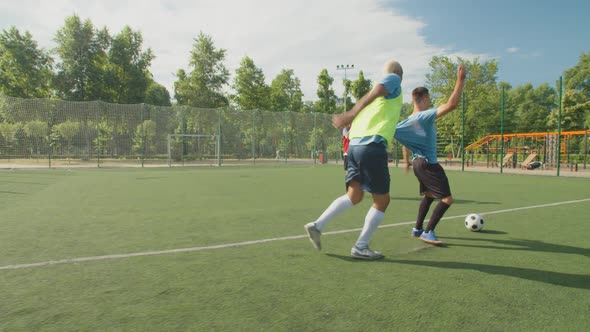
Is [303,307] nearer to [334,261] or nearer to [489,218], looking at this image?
[334,261]

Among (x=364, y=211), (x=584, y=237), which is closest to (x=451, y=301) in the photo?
(x=584, y=237)

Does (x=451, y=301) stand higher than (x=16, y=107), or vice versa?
(x=16, y=107)

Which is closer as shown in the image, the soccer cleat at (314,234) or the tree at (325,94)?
the soccer cleat at (314,234)

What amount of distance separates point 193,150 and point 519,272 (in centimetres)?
2615

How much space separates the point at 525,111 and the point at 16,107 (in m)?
76.9

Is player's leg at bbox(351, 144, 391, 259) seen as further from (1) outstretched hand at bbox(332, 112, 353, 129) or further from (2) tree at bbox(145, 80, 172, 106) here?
(2) tree at bbox(145, 80, 172, 106)

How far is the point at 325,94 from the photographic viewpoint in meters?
53.7

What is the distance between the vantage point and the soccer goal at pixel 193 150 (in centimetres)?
2634

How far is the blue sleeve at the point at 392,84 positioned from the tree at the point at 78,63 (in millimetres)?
47361

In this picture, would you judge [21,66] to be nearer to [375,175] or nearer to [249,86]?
[249,86]

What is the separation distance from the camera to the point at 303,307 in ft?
7.70

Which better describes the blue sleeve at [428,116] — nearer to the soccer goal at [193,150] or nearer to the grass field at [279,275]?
the grass field at [279,275]

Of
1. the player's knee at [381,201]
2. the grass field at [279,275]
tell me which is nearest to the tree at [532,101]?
the grass field at [279,275]

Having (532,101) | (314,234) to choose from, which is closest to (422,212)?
(314,234)
